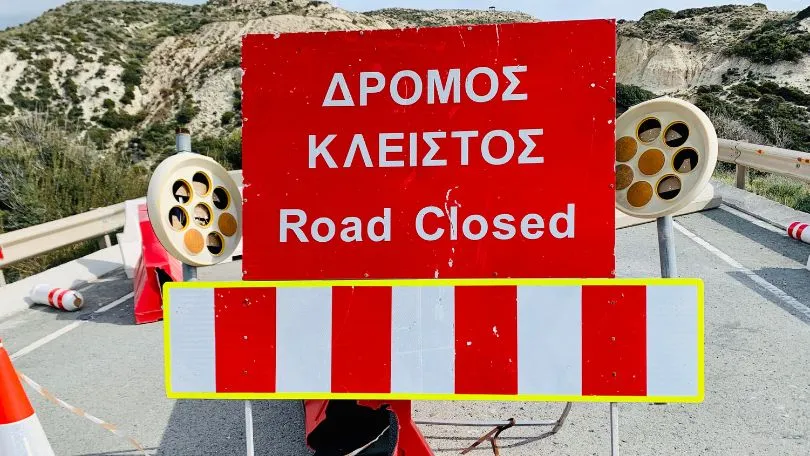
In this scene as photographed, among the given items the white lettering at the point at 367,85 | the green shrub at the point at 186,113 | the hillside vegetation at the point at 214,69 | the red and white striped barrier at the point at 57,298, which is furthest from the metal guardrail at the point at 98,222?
the green shrub at the point at 186,113

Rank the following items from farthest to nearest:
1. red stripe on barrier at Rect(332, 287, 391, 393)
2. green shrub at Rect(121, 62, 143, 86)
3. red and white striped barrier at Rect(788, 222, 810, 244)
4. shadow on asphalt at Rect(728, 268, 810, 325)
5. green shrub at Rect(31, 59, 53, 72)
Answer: green shrub at Rect(121, 62, 143, 86) < green shrub at Rect(31, 59, 53, 72) < red and white striped barrier at Rect(788, 222, 810, 244) < shadow on asphalt at Rect(728, 268, 810, 325) < red stripe on barrier at Rect(332, 287, 391, 393)

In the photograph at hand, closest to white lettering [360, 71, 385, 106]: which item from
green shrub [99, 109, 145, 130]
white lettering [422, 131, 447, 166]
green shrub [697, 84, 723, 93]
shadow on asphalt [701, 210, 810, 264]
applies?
white lettering [422, 131, 447, 166]

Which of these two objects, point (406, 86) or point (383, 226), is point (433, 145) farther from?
point (383, 226)

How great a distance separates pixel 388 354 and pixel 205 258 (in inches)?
33.1

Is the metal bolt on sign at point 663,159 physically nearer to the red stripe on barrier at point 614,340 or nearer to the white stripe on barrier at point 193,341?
the red stripe on barrier at point 614,340

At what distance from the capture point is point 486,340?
234cm

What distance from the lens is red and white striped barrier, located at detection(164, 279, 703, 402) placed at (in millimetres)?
2262

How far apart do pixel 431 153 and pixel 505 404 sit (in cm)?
229

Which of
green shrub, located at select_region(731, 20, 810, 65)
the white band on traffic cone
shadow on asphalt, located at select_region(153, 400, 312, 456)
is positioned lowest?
shadow on asphalt, located at select_region(153, 400, 312, 456)

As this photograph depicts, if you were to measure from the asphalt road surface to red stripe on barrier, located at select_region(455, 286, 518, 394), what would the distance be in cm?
130

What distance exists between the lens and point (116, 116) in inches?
1795

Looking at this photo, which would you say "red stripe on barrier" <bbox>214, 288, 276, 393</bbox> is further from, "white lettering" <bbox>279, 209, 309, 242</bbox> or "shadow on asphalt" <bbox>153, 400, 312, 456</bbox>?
→ "shadow on asphalt" <bbox>153, 400, 312, 456</bbox>

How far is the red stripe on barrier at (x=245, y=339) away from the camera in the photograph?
2371 mm

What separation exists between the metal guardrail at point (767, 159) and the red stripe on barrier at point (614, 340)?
7.89 metres
